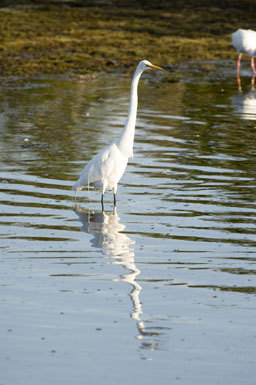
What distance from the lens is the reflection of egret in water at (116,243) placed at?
777 centimetres

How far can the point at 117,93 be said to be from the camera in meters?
25.2

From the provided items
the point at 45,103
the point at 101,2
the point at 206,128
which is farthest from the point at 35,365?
the point at 101,2

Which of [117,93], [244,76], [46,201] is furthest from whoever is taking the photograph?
[244,76]

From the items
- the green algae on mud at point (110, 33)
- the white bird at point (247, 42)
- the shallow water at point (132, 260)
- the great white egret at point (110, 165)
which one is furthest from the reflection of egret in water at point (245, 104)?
the great white egret at point (110, 165)

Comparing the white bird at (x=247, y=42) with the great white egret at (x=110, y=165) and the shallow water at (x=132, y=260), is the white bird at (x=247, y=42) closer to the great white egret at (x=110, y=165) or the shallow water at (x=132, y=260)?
the shallow water at (x=132, y=260)

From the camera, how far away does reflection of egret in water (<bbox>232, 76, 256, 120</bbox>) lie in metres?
21.9

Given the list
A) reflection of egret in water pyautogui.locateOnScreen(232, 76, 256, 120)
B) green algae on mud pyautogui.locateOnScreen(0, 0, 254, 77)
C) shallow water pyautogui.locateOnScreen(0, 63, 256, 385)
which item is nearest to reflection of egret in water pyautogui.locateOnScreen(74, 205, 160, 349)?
shallow water pyautogui.locateOnScreen(0, 63, 256, 385)

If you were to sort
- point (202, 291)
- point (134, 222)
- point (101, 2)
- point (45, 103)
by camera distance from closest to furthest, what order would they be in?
1. point (202, 291)
2. point (134, 222)
3. point (45, 103)
4. point (101, 2)

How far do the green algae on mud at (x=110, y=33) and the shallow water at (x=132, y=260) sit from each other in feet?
41.1

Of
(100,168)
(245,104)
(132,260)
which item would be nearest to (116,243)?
(132,260)

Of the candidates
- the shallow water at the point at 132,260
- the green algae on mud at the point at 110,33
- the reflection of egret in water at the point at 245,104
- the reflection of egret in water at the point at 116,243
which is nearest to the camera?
the shallow water at the point at 132,260

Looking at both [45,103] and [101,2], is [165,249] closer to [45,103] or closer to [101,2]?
[45,103]

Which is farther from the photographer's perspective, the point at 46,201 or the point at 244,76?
the point at 244,76

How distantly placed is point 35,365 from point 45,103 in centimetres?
1703
